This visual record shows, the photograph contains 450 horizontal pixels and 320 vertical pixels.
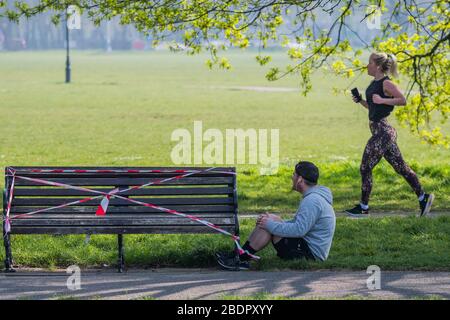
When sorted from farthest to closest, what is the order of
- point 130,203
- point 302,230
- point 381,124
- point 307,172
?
point 381,124, point 130,203, point 307,172, point 302,230

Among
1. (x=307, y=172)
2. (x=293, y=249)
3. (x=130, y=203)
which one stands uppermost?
(x=307, y=172)

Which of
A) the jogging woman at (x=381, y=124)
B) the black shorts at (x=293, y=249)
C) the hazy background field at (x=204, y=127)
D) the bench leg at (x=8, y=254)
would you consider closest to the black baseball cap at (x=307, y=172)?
the black shorts at (x=293, y=249)

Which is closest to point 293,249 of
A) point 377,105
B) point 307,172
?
point 307,172

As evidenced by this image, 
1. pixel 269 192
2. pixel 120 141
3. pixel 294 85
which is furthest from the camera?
pixel 294 85

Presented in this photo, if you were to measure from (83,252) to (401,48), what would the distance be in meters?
7.14

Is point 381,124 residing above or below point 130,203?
above

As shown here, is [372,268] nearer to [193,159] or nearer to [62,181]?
[62,181]

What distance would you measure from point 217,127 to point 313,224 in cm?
2128

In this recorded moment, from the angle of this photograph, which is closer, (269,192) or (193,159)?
(269,192)

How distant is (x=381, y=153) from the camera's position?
1155cm

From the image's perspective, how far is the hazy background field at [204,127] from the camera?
1495 centimetres

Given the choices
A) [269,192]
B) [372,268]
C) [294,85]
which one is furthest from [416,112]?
[294,85]

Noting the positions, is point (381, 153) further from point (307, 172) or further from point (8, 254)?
point (8, 254)

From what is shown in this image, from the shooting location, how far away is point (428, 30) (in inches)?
577
